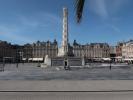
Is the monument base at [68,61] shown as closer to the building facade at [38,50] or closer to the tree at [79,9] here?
the tree at [79,9]

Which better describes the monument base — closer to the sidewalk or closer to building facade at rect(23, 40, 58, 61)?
the sidewalk

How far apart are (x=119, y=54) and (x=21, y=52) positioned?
56542 mm

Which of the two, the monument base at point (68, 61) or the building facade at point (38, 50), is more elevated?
the building facade at point (38, 50)

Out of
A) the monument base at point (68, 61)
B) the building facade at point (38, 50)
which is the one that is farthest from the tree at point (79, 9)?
the building facade at point (38, 50)

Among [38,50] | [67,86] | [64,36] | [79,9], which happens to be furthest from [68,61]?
[38,50]

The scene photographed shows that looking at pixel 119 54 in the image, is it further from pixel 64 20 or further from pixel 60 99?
pixel 60 99

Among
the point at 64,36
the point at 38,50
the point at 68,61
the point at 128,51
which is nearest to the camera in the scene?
the point at 68,61

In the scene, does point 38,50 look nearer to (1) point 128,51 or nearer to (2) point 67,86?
(1) point 128,51

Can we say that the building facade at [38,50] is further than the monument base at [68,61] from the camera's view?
Yes

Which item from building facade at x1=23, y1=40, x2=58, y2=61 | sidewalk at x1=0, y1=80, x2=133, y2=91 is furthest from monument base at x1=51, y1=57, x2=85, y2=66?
building facade at x1=23, y1=40, x2=58, y2=61

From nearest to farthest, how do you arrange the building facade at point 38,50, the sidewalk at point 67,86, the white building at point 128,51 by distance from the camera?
the sidewalk at point 67,86 → the white building at point 128,51 → the building facade at point 38,50

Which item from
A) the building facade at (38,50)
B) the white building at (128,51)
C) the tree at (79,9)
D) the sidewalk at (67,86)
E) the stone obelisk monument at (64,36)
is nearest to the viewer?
the tree at (79,9)

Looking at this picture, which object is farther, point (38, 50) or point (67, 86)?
point (38, 50)

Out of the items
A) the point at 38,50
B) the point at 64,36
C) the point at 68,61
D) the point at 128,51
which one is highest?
the point at 38,50
